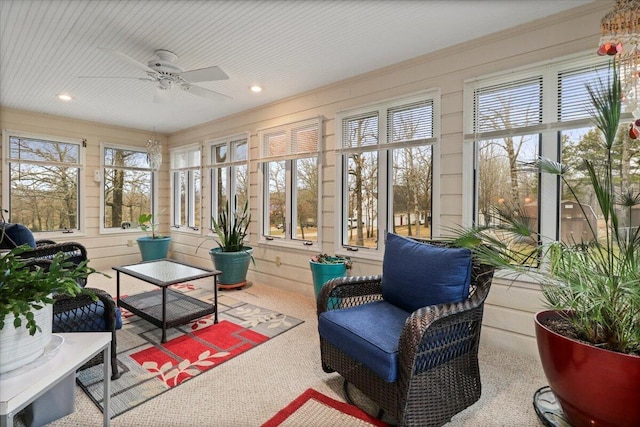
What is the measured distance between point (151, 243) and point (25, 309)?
495cm

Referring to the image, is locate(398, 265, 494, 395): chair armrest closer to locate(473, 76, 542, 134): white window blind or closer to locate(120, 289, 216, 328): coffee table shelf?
locate(473, 76, 542, 134): white window blind

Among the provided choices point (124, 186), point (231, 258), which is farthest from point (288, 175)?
point (124, 186)

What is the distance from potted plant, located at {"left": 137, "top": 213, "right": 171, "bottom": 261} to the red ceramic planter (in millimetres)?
5836

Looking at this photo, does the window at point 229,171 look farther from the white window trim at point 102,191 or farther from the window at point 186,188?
the white window trim at point 102,191

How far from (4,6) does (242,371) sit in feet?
10.6

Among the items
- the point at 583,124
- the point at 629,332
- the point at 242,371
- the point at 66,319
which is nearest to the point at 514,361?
the point at 629,332

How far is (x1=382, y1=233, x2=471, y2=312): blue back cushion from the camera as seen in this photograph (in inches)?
73.3

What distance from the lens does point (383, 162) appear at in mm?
3510

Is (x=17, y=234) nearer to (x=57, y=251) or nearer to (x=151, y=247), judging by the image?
(x=57, y=251)

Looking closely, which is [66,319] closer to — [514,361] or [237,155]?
Answer: [514,361]

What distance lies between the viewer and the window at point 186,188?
5977 mm

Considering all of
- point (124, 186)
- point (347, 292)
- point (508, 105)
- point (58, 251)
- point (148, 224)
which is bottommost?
point (347, 292)

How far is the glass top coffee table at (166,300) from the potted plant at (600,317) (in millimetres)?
2483

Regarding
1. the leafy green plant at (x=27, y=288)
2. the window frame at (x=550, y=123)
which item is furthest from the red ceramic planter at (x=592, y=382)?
the leafy green plant at (x=27, y=288)
